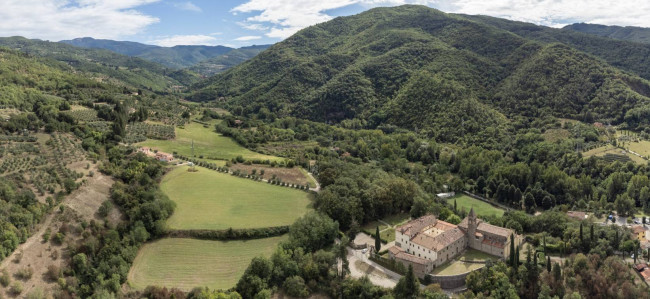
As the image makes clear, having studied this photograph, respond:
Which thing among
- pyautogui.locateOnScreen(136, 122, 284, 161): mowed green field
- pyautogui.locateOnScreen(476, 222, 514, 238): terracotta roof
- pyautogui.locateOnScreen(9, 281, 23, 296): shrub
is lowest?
pyautogui.locateOnScreen(476, 222, 514, 238): terracotta roof

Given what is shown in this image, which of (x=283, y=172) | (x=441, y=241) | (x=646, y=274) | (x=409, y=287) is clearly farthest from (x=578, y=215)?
(x=283, y=172)

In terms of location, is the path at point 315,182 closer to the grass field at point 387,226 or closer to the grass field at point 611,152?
the grass field at point 387,226

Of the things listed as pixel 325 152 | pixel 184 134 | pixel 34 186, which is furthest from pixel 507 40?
pixel 34 186

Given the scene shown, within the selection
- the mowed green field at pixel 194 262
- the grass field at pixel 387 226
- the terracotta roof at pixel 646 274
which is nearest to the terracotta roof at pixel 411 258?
the grass field at pixel 387 226

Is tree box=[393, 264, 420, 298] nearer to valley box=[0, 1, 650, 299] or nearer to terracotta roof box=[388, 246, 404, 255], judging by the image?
valley box=[0, 1, 650, 299]

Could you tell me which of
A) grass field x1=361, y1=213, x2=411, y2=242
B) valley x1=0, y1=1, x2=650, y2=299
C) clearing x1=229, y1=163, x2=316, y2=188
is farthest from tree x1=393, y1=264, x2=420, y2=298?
clearing x1=229, y1=163, x2=316, y2=188

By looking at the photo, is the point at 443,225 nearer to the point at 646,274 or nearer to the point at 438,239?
the point at 438,239

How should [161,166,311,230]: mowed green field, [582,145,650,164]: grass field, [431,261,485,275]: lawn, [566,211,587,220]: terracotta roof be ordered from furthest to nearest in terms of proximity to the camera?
[582,145,650,164]: grass field, [566,211,587,220]: terracotta roof, [161,166,311,230]: mowed green field, [431,261,485,275]: lawn
